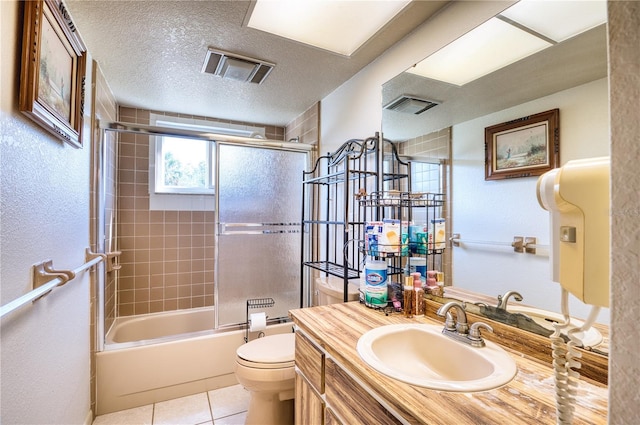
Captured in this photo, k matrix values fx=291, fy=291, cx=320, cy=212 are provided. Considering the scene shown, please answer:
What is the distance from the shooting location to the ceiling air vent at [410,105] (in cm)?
144

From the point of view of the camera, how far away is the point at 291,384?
1.55m

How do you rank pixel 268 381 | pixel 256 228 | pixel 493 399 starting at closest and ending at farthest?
pixel 493 399 < pixel 268 381 < pixel 256 228

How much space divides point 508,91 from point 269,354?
65.4 inches

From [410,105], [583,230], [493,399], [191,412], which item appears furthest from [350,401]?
[191,412]

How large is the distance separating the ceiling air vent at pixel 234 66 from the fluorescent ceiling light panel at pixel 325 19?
34 centimetres

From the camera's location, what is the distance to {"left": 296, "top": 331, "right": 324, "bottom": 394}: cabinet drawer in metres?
1.08

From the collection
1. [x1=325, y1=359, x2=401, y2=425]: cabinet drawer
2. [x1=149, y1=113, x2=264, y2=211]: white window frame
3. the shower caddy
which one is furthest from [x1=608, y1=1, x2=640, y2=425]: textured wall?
[x1=149, y1=113, x2=264, y2=211]: white window frame

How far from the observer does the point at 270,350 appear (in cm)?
167

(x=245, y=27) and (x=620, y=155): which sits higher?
(x=245, y=27)

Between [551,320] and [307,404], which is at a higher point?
[551,320]

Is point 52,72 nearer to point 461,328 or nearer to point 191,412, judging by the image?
point 461,328

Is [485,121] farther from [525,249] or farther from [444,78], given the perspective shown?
[525,249]

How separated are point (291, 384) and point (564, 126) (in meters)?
1.63

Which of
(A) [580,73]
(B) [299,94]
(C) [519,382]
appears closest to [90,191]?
(B) [299,94]
